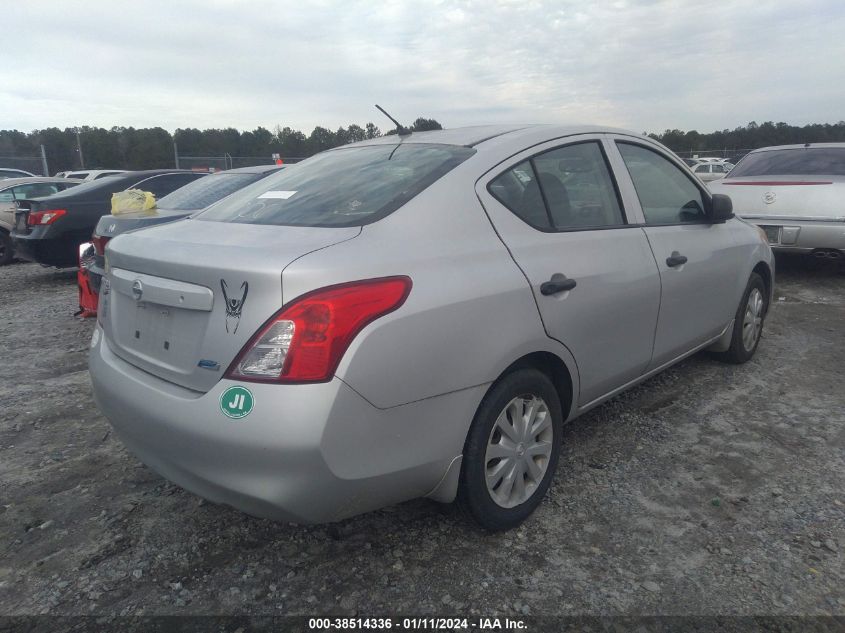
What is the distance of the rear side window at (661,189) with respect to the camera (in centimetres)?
344

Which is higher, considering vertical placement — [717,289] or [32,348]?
[717,289]

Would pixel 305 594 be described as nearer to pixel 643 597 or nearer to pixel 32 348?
pixel 643 597

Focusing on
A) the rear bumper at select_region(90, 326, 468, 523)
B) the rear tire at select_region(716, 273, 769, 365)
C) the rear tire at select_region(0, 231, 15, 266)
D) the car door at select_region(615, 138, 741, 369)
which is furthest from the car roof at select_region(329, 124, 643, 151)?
the rear tire at select_region(0, 231, 15, 266)

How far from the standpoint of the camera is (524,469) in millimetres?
2633

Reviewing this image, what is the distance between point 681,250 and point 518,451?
1.70 m

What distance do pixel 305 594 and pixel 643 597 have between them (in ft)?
4.00

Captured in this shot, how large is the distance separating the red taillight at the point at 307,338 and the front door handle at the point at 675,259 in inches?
81.4

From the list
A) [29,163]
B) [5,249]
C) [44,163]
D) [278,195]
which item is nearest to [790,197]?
[278,195]

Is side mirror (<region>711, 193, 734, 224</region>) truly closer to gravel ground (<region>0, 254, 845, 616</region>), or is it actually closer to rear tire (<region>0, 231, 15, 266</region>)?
gravel ground (<region>0, 254, 845, 616</region>)

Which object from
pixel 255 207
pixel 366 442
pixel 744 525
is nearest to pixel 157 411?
pixel 366 442

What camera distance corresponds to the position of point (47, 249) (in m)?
8.29

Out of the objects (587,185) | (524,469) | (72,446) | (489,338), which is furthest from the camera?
(72,446)

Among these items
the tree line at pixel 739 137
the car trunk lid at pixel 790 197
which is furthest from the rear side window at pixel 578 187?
the tree line at pixel 739 137

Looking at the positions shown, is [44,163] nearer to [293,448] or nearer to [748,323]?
[748,323]
